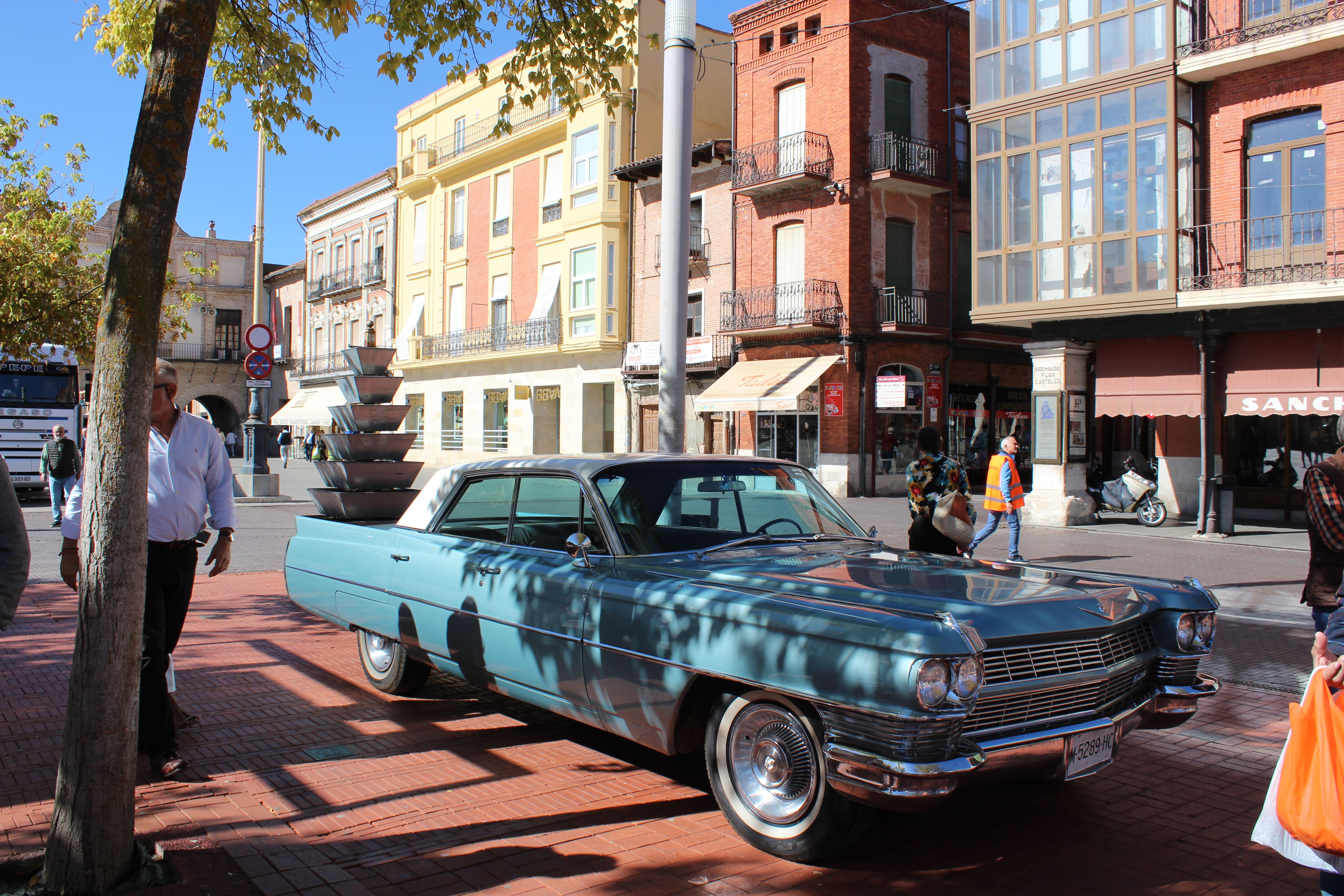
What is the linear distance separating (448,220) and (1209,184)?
1162 inches

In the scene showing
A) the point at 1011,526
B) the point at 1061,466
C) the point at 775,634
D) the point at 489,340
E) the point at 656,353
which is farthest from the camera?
the point at 489,340

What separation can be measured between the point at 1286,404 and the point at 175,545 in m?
17.6

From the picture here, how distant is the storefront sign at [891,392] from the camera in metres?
25.6

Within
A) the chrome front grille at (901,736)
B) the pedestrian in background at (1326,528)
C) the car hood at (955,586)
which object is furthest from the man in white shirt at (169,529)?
the pedestrian in background at (1326,528)

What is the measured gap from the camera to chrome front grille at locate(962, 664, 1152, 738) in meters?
3.49

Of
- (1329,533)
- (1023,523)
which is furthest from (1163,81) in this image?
(1329,533)

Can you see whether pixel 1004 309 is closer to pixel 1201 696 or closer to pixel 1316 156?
pixel 1316 156

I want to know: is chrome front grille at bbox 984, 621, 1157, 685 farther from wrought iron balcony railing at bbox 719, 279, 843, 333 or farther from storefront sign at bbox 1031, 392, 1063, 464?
wrought iron balcony railing at bbox 719, 279, 843, 333

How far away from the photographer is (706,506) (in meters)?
4.98

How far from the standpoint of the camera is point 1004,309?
19203mm

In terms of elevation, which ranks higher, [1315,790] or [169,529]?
[169,529]

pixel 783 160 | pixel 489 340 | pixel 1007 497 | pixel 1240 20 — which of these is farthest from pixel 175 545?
pixel 489 340

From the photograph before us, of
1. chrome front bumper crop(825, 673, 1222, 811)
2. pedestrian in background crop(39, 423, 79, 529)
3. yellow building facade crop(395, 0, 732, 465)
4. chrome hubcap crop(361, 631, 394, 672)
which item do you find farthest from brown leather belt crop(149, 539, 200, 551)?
yellow building facade crop(395, 0, 732, 465)

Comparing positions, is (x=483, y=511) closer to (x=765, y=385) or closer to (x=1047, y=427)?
(x=1047, y=427)
